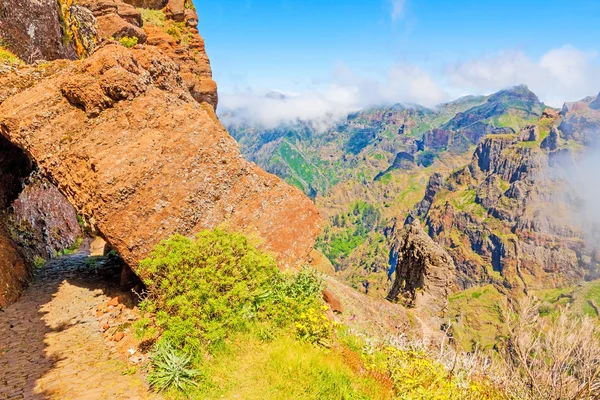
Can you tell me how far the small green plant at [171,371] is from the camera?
8.08 m

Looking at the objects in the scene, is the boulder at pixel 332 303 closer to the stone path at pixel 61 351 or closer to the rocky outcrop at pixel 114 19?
the stone path at pixel 61 351

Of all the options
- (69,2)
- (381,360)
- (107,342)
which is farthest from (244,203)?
(69,2)

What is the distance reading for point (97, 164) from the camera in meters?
12.0

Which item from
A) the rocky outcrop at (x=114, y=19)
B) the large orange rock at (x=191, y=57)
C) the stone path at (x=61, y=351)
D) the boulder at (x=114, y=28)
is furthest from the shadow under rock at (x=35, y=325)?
the large orange rock at (x=191, y=57)

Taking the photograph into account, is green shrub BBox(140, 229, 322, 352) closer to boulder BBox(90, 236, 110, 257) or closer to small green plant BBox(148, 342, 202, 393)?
small green plant BBox(148, 342, 202, 393)

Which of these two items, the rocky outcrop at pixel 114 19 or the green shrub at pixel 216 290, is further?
the rocky outcrop at pixel 114 19

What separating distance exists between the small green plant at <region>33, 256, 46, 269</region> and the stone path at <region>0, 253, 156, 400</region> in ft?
13.0

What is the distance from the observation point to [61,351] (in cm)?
995

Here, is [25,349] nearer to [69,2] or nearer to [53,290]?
[53,290]

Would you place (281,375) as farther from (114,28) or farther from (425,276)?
(114,28)

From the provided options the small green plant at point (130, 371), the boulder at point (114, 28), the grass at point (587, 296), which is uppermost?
the boulder at point (114, 28)

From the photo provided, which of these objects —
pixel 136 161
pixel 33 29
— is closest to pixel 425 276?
pixel 136 161

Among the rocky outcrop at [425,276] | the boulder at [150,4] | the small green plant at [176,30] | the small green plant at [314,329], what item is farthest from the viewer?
the boulder at [150,4]

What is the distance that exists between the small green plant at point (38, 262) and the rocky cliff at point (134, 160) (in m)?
7.93
